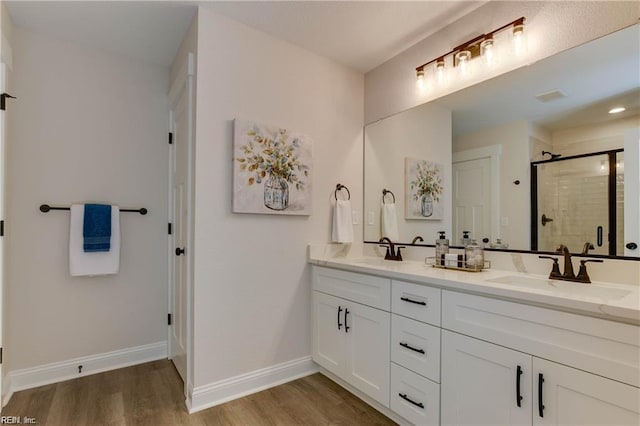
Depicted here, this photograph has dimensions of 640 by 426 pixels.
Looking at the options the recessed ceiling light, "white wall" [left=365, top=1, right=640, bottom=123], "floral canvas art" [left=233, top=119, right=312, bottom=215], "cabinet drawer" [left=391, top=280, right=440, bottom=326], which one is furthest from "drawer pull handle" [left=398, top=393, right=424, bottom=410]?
"white wall" [left=365, top=1, right=640, bottom=123]

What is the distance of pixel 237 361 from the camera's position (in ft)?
6.91

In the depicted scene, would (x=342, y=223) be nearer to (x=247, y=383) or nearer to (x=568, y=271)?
(x=247, y=383)

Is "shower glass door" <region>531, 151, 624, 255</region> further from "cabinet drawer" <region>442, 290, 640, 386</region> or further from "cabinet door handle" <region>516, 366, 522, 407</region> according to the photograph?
"cabinet door handle" <region>516, 366, 522, 407</region>

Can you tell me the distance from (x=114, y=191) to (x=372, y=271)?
6.94 ft

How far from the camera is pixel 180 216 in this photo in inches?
97.8

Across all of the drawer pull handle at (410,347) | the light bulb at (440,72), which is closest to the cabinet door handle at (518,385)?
the drawer pull handle at (410,347)

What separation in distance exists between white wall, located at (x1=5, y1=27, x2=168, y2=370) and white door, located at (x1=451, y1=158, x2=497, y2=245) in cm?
234

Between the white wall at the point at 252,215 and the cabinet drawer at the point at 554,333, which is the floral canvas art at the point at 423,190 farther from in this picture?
the cabinet drawer at the point at 554,333

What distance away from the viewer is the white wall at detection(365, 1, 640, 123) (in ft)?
5.05

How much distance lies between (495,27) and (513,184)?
0.94m

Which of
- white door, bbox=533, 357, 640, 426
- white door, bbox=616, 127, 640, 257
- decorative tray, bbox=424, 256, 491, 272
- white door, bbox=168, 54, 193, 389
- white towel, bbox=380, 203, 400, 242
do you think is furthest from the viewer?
white towel, bbox=380, 203, 400, 242

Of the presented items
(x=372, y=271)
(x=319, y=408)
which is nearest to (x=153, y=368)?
(x=319, y=408)

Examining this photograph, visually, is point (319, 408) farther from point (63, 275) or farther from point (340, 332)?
point (63, 275)

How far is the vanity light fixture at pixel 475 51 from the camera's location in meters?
1.80
